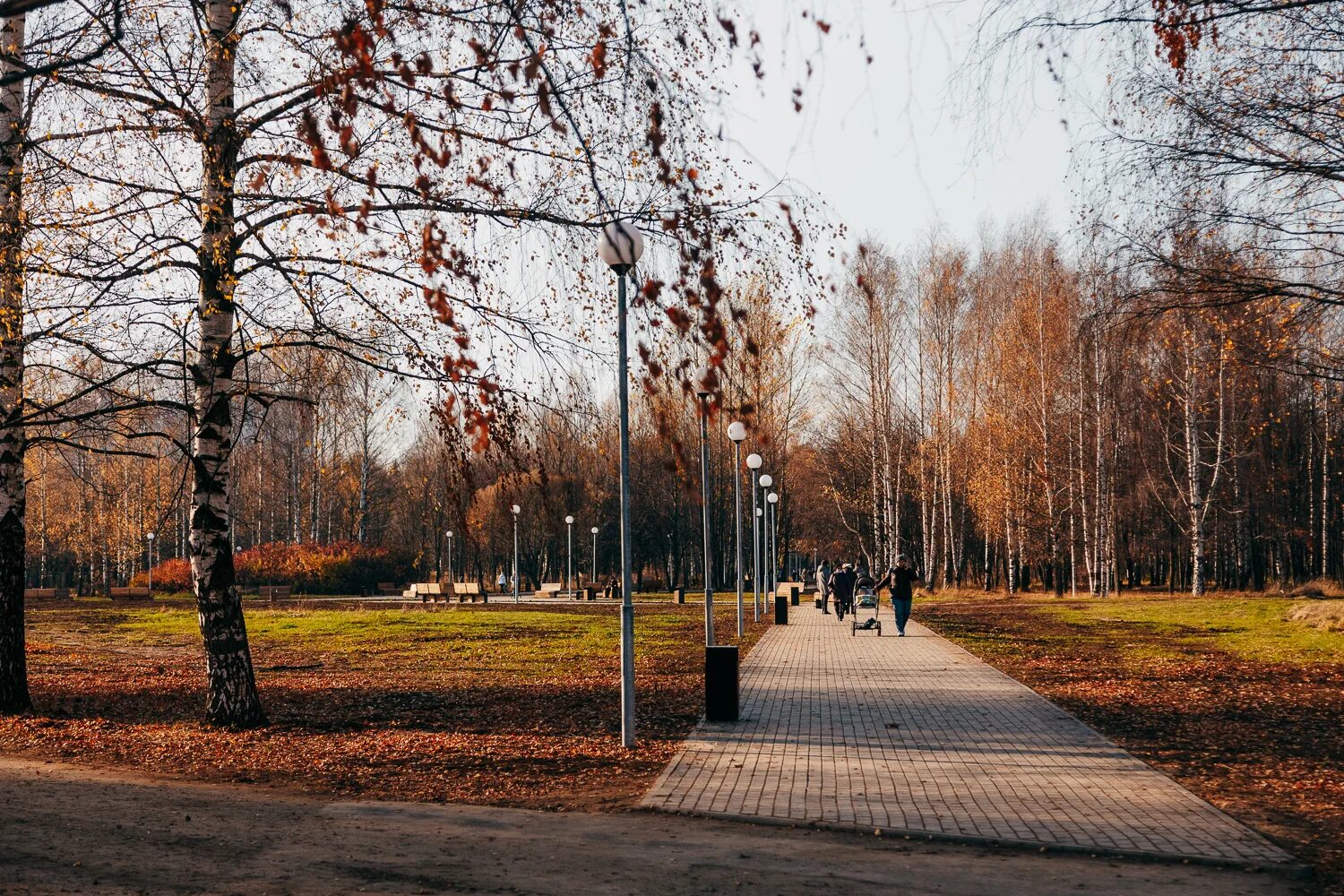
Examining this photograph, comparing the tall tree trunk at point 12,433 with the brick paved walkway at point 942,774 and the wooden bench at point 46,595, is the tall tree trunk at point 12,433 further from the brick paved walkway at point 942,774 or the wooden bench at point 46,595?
the wooden bench at point 46,595

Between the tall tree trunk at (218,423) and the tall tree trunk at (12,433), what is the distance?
1.84 metres

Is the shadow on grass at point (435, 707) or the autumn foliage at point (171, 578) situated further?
the autumn foliage at point (171, 578)

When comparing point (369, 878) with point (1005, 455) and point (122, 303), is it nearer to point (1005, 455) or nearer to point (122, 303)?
point (122, 303)

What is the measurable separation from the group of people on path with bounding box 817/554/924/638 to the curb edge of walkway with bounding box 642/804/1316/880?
15.8 meters

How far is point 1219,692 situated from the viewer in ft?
46.7

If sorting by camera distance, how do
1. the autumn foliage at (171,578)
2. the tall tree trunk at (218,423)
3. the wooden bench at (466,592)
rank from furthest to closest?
the autumn foliage at (171,578)
the wooden bench at (466,592)
the tall tree trunk at (218,423)

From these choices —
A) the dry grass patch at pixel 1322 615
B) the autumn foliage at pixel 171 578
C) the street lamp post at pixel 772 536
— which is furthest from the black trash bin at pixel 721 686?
the autumn foliage at pixel 171 578

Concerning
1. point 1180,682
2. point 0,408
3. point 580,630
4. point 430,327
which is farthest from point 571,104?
point 580,630

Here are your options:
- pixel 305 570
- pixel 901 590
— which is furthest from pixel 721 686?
pixel 305 570

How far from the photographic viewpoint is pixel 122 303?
34.0 feet

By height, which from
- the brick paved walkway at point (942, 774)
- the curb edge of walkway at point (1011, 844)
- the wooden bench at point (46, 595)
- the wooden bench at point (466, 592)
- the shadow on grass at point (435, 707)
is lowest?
the wooden bench at point (46, 595)

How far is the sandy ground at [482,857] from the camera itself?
5836 mm

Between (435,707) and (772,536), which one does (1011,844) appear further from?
(772,536)

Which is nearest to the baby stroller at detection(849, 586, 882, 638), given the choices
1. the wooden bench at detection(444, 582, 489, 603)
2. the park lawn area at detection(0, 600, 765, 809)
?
the park lawn area at detection(0, 600, 765, 809)
